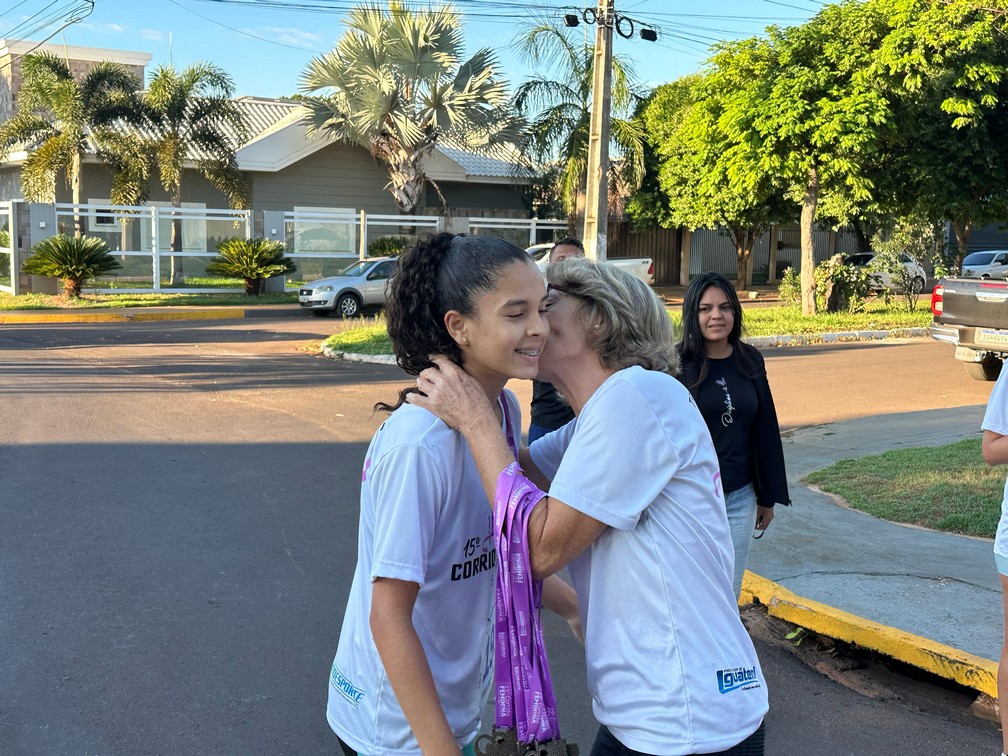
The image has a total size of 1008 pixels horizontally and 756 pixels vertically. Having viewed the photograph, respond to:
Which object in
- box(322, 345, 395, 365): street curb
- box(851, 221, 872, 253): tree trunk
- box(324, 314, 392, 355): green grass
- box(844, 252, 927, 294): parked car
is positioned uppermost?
box(851, 221, 872, 253): tree trunk

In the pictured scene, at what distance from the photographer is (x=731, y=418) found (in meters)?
4.44

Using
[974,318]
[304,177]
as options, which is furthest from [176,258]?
[974,318]

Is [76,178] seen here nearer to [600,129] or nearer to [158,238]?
[158,238]

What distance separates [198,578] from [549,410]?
2175mm

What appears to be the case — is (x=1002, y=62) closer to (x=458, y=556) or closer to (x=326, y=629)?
(x=326, y=629)

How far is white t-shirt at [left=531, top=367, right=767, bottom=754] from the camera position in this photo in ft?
6.00

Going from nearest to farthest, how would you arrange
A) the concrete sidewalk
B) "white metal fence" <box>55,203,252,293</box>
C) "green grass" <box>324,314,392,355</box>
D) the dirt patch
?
the dirt patch → the concrete sidewalk → "green grass" <box>324,314,392,355</box> → "white metal fence" <box>55,203,252,293</box>

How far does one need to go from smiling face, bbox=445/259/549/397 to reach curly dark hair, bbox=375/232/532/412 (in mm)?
17

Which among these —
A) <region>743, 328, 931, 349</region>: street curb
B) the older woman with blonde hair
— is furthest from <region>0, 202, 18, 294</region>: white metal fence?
the older woman with blonde hair

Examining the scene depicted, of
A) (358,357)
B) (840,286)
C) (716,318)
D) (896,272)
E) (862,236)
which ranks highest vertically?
(862,236)

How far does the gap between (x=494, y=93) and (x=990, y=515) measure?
22.9 meters

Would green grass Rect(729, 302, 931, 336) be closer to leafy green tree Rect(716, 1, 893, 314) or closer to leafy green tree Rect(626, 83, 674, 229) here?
leafy green tree Rect(716, 1, 893, 314)

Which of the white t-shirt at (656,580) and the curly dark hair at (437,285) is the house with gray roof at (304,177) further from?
the white t-shirt at (656,580)

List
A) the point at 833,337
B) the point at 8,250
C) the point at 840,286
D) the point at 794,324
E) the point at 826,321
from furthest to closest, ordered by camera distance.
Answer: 1. the point at 8,250
2. the point at 840,286
3. the point at 826,321
4. the point at 794,324
5. the point at 833,337
